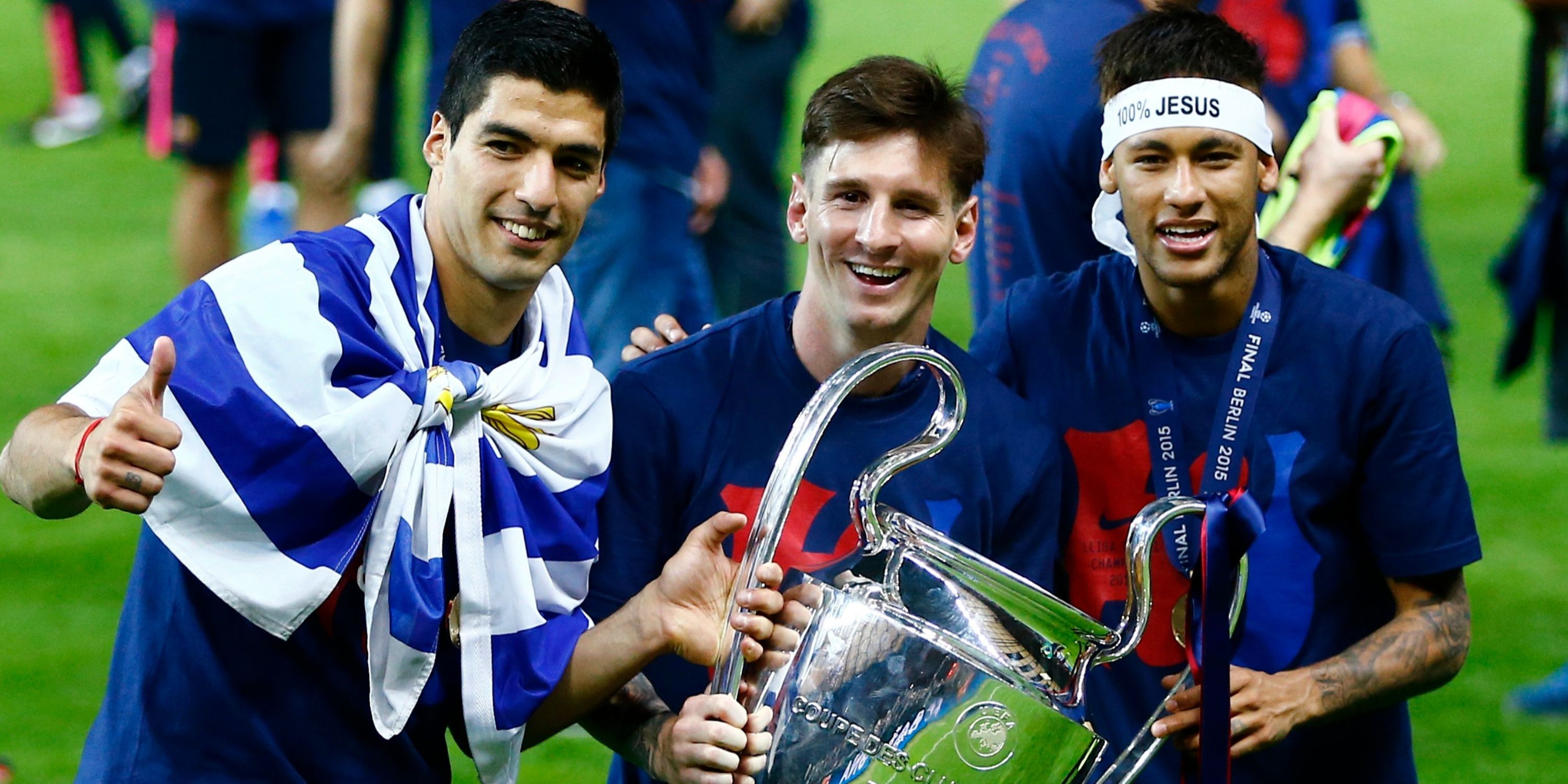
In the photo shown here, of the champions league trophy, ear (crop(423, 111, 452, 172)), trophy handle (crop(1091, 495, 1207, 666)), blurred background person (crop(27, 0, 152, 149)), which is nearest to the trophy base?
the champions league trophy

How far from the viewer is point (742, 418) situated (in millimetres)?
2994

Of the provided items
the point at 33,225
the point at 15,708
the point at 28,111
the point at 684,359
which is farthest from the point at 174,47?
the point at 28,111

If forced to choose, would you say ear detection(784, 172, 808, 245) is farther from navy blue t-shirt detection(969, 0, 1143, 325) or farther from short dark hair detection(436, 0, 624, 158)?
navy blue t-shirt detection(969, 0, 1143, 325)

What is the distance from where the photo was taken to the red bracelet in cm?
244

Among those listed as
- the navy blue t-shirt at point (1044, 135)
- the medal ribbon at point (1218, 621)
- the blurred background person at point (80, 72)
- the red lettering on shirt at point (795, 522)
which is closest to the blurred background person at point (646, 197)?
the navy blue t-shirt at point (1044, 135)

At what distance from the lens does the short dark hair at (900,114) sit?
2.94m

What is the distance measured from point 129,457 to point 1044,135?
2009 millimetres

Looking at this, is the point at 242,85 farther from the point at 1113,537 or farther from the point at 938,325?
the point at 1113,537

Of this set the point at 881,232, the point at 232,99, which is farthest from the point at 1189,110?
the point at 232,99

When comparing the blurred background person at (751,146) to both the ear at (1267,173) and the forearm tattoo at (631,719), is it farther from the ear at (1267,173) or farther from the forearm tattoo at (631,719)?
the forearm tattoo at (631,719)

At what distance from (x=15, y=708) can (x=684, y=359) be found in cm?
278

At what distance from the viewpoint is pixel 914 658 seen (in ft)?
7.97

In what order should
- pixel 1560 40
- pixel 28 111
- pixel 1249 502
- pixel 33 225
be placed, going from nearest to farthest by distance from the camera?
pixel 1249 502 < pixel 1560 40 < pixel 33 225 < pixel 28 111

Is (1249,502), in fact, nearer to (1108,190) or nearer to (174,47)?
(1108,190)
